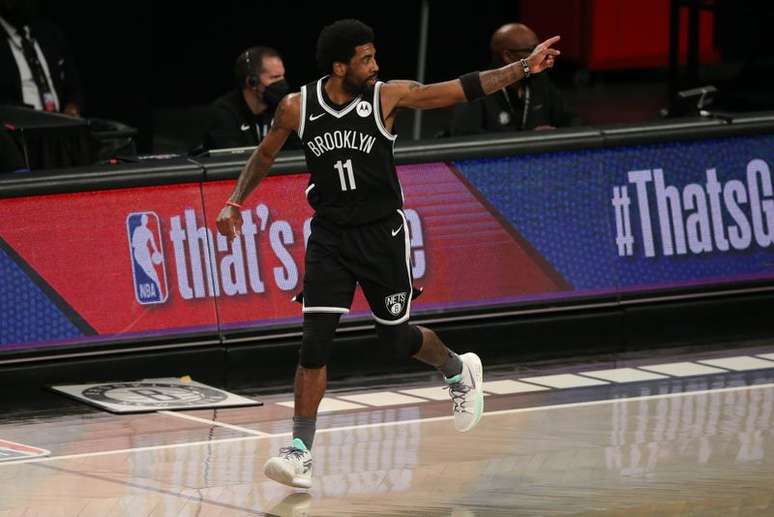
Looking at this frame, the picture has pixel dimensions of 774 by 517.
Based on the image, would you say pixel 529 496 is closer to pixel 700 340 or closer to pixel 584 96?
pixel 700 340

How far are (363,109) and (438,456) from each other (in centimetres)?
172

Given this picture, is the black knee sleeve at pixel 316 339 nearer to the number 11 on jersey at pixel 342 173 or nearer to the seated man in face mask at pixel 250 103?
the number 11 on jersey at pixel 342 173

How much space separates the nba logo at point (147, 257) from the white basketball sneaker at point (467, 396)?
6.63 feet

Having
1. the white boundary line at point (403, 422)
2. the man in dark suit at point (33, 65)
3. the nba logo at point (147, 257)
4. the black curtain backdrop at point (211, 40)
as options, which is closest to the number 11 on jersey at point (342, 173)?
the white boundary line at point (403, 422)

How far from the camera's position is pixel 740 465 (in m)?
7.78

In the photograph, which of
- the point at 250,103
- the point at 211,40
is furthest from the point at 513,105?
the point at 211,40

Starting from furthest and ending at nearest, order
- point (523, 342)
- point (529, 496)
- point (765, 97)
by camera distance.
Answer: point (765, 97) < point (523, 342) < point (529, 496)

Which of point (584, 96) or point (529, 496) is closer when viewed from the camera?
point (529, 496)

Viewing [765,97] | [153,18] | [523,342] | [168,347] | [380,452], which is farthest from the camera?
[153,18]

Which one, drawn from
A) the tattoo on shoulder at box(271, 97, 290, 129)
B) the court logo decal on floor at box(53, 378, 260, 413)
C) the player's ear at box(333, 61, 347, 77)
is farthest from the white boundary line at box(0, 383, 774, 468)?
the player's ear at box(333, 61, 347, 77)

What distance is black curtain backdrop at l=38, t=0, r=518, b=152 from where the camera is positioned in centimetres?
1611

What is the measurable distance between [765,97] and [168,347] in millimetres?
8669

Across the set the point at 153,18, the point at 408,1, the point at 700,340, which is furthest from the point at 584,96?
the point at 700,340

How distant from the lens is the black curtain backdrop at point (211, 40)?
52.9 ft
